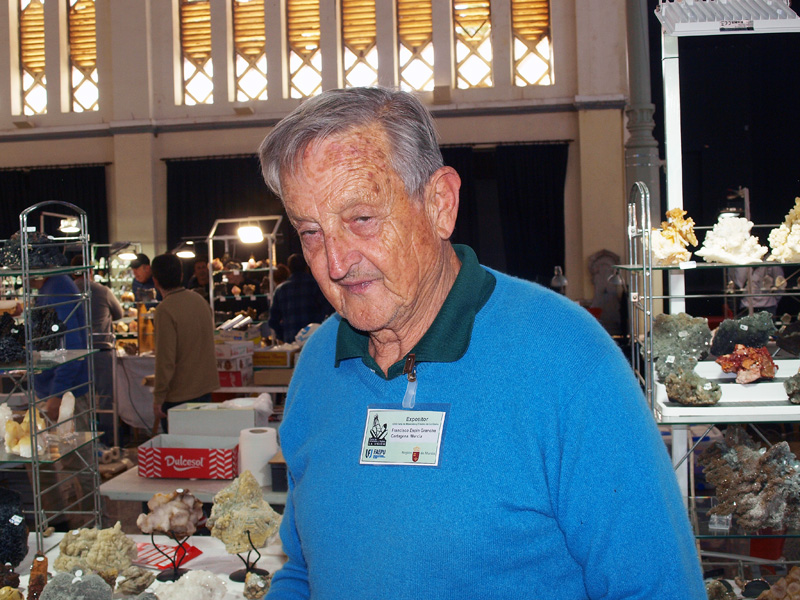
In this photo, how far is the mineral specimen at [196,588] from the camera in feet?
5.75

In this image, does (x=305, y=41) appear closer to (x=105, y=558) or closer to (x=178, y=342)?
(x=178, y=342)

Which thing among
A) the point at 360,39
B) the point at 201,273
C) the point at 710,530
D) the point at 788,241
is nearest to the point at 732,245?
the point at 788,241

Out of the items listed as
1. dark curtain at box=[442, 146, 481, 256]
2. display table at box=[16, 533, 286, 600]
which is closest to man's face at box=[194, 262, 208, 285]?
dark curtain at box=[442, 146, 481, 256]

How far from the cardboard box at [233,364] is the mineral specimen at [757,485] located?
4.35 meters

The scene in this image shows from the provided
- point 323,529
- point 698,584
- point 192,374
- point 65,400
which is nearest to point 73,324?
point 192,374

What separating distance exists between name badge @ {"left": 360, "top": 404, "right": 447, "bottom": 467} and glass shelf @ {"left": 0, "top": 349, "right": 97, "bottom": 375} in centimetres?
211

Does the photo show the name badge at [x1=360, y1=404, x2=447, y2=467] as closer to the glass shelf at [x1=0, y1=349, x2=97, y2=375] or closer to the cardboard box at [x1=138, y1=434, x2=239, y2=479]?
the cardboard box at [x1=138, y1=434, x2=239, y2=479]

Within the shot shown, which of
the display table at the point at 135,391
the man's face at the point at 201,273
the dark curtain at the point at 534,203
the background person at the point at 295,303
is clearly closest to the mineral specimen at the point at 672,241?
the background person at the point at 295,303

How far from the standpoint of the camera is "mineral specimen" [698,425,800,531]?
1.97m

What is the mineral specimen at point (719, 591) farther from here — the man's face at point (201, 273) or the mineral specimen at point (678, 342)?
the man's face at point (201, 273)

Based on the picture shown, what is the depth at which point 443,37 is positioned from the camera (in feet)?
32.7

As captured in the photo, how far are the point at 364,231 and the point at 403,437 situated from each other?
0.92ft

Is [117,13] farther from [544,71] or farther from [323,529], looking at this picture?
[323,529]

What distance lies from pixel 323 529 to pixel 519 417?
330 millimetres
